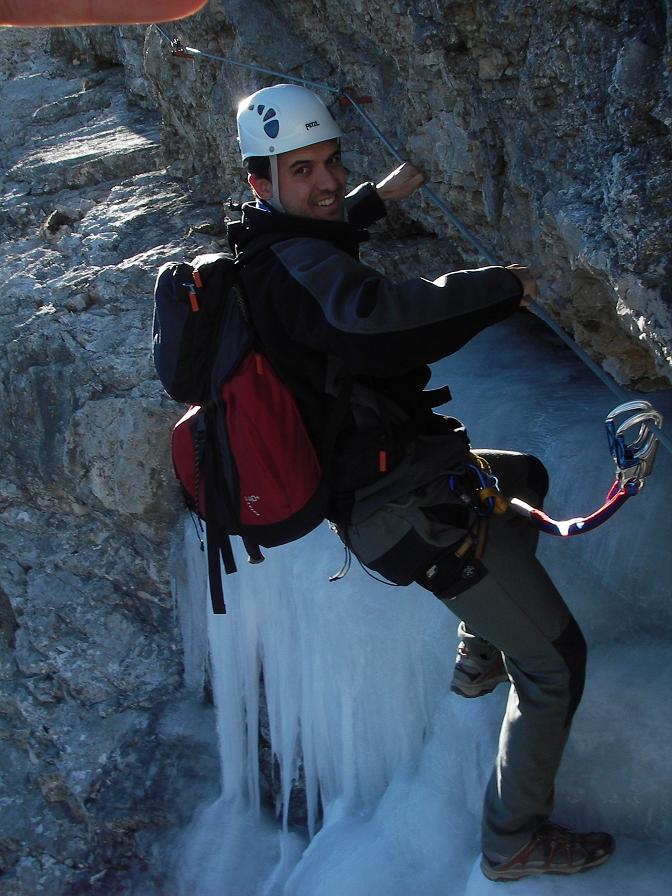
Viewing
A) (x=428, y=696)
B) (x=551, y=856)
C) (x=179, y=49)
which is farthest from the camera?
(x=179, y=49)

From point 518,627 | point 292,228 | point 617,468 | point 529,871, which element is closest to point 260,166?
point 292,228

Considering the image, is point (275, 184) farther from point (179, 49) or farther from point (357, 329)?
point (179, 49)

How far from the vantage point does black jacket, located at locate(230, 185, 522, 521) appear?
7.69 feet

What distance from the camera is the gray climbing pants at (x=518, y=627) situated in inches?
104

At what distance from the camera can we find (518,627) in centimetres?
266

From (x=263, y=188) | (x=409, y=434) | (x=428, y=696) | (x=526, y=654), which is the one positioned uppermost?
(x=263, y=188)

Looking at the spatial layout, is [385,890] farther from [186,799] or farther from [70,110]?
[70,110]

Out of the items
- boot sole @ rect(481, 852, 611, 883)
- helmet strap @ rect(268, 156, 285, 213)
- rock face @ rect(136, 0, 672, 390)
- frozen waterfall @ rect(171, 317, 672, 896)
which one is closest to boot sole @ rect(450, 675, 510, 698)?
frozen waterfall @ rect(171, 317, 672, 896)

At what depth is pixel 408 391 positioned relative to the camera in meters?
2.75

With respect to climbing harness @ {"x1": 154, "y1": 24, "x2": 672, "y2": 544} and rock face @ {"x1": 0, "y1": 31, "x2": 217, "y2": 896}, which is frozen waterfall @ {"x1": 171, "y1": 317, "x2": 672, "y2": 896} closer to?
rock face @ {"x1": 0, "y1": 31, "x2": 217, "y2": 896}

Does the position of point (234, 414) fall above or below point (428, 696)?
above

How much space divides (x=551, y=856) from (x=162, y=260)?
12.3 ft

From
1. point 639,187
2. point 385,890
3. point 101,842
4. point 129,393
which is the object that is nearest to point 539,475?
point 639,187

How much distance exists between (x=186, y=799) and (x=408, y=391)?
2.90 meters
